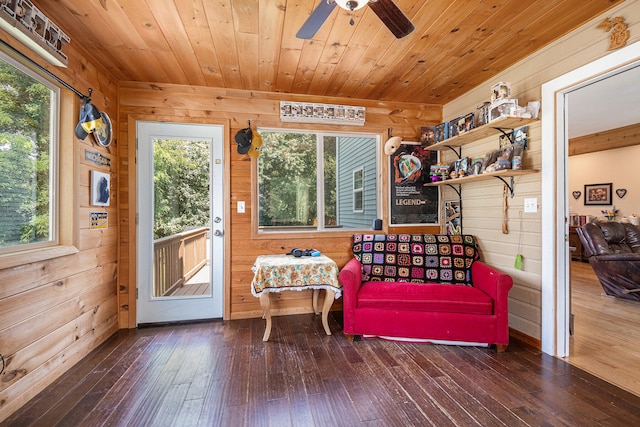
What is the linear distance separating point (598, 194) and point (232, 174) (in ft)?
24.2

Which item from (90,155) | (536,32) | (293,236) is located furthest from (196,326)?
(536,32)

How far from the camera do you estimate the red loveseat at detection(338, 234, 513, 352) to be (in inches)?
93.6

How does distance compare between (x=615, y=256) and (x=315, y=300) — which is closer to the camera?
(x=315, y=300)

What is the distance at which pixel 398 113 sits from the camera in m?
3.53

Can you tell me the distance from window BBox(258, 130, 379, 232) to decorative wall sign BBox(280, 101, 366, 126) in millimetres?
152

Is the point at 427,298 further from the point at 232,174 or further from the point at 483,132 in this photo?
the point at 232,174

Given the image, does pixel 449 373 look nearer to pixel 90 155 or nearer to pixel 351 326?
pixel 351 326

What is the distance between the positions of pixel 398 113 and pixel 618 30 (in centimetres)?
193

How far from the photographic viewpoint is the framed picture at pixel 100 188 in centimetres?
243

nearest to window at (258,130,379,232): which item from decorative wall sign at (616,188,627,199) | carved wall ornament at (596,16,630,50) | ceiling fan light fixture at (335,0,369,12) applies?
ceiling fan light fixture at (335,0,369,12)

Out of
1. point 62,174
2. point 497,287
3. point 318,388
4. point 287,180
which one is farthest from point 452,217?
point 62,174

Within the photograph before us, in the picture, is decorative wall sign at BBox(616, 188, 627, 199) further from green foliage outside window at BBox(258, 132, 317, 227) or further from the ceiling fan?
the ceiling fan

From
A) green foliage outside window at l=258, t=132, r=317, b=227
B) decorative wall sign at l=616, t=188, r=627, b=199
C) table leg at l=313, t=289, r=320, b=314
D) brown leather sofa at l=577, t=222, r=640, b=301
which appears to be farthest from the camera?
decorative wall sign at l=616, t=188, r=627, b=199

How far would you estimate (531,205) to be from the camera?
8.13 ft
